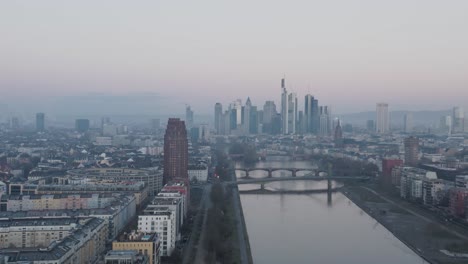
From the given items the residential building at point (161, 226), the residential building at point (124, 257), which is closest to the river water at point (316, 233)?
the residential building at point (161, 226)

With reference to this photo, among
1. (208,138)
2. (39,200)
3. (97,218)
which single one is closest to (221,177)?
(39,200)

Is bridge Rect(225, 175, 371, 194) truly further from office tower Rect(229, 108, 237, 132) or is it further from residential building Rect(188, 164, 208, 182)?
office tower Rect(229, 108, 237, 132)

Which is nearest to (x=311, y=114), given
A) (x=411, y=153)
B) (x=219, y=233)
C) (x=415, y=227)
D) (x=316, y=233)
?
(x=411, y=153)

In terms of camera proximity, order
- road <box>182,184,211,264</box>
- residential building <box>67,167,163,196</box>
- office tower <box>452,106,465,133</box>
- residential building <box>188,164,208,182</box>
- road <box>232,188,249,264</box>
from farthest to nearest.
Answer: office tower <box>452,106,465,133</box>
residential building <box>188,164,208,182</box>
residential building <box>67,167,163,196</box>
road <box>232,188,249,264</box>
road <box>182,184,211,264</box>

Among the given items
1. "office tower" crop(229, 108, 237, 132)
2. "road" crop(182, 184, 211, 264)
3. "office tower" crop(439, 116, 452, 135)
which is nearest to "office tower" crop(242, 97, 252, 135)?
"office tower" crop(229, 108, 237, 132)

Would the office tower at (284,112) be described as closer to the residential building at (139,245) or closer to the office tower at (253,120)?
the office tower at (253,120)

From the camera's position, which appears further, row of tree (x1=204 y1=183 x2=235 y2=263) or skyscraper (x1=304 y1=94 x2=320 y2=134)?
skyscraper (x1=304 y1=94 x2=320 y2=134)

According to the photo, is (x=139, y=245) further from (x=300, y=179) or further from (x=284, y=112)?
(x=284, y=112)
